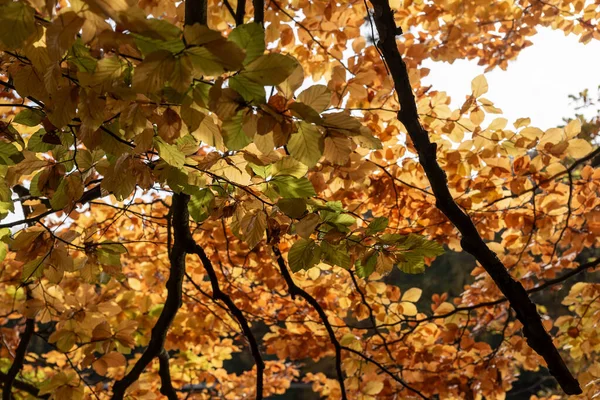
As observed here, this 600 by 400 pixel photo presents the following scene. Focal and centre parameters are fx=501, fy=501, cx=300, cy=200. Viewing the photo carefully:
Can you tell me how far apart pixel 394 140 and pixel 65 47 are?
87.1 inches

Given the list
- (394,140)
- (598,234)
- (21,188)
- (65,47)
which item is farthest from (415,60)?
(21,188)

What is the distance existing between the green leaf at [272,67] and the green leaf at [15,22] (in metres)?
0.31

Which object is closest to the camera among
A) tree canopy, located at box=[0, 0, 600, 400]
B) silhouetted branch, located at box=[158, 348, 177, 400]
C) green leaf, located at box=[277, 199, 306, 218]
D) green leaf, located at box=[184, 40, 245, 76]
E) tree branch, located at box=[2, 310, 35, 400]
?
green leaf, located at box=[184, 40, 245, 76]

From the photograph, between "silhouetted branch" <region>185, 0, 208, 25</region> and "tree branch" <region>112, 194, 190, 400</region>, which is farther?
"tree branch" <region>112, 194, 190, 400</region>

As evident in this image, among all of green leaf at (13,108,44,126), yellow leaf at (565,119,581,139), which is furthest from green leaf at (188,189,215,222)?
yellow leaf at (565,119,581,139)

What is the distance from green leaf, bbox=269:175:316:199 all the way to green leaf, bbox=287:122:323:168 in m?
0.18

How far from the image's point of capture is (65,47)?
69 centimetres

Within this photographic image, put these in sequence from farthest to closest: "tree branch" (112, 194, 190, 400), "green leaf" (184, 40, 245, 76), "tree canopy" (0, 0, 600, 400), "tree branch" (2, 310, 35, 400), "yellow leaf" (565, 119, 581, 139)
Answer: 1. "tree branch" (2, 310, 35, 400)
2. "yellow leaf" (565, 119, 581, 139)
3. "tree branch" (112, 194, 190, 400)
4. "tree canopy" (0, 0, 600, 400)
5. "green leaf" (184, 40, 245, 76)

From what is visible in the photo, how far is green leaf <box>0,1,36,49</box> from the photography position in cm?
69

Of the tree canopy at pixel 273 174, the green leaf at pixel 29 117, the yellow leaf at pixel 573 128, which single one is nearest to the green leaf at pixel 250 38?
the tree canopy at pixel 273 174

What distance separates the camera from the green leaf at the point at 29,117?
109cm

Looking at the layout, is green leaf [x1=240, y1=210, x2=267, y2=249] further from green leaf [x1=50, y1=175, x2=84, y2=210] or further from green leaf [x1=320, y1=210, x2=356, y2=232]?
green leaf [x1=50, y1=175, x2=84, y2=210]

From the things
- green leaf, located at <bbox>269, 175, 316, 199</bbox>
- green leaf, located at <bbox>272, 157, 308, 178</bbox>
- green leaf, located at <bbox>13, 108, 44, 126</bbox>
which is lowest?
green leaf, located at <bbox>269, 175, 316, 199</bbox>

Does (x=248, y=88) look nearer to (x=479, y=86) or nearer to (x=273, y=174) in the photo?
(x=273, y=174)
